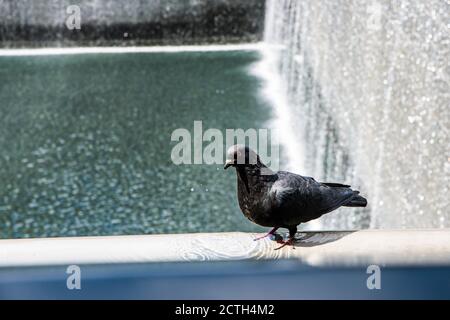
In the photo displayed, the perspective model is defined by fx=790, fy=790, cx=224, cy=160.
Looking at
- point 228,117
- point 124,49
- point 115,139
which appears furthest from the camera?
point 124,49

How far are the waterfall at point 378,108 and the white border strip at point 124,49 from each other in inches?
152

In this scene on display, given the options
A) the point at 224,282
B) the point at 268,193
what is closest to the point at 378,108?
the point at 268,193

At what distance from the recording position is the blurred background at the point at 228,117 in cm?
531

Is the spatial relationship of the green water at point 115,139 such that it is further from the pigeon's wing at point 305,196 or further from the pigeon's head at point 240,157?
the pigeon's head at point 240,157

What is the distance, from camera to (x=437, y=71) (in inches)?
189

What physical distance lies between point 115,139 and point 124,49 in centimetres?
578

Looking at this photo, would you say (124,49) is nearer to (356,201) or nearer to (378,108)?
(378,108)

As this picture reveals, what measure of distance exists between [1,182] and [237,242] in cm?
577

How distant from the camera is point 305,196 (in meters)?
2.61

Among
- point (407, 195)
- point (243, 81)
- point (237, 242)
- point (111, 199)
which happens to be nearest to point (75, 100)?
point (243, 81)

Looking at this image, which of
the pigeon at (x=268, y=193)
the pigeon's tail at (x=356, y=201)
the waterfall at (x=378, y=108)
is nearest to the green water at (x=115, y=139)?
the waterfall at (x=378, y=108)

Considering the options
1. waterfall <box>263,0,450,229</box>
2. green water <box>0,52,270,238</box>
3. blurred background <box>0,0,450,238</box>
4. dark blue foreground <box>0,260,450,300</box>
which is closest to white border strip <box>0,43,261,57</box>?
blurred background <box>0,0,450,238</box>
